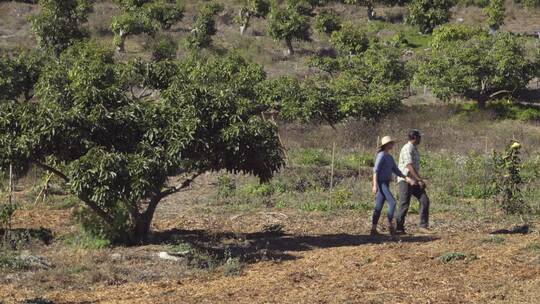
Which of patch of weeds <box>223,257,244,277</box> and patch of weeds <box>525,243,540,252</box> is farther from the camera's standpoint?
patch of weeds <box>525,243,540,252</box>

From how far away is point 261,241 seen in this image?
1115 cm

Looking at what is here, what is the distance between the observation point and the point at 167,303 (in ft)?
25.1

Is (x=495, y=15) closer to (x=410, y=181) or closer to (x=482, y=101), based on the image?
(x=482, y=101)

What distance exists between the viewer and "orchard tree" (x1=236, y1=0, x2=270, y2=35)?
50.0 m

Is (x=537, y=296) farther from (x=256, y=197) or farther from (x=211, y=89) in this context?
(x=256, y=197)

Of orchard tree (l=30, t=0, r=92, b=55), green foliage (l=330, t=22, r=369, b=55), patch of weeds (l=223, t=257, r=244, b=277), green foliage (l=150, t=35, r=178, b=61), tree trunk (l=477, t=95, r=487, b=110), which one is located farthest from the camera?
green foliage (l=330, t=22, r=369, b=55)

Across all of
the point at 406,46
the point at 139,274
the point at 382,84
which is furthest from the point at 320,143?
the point at 406,46

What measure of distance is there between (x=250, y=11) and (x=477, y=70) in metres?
18.3

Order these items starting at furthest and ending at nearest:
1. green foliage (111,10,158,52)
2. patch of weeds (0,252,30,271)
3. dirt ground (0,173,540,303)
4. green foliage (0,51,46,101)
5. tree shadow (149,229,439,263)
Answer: green foliage (111,10,158,52)
green foliage (0,51,46,101)
tree shadow (149,229,439,263)
patch of weeds (0,252,30,271)
dirt ground (0,173,540,303)

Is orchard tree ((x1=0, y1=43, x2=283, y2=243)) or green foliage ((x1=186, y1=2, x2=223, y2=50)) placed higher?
green foliage ((x1=186, y1=2, x2=223, y2=50))

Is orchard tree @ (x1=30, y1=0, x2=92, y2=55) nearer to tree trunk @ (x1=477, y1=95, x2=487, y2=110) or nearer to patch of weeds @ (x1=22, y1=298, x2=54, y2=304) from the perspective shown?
tree trunk @ (x1=477, y1=95, x2=487, y2=110)

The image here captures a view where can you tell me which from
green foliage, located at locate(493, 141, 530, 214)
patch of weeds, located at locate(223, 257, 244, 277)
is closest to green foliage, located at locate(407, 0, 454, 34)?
green foliage, located at locate(493, 141, 530, 214)

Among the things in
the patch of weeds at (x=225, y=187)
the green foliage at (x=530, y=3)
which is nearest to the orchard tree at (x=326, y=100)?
the patch of weeds at (x=225, y=187)

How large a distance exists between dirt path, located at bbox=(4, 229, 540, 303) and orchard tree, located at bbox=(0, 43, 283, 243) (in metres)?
1.46
